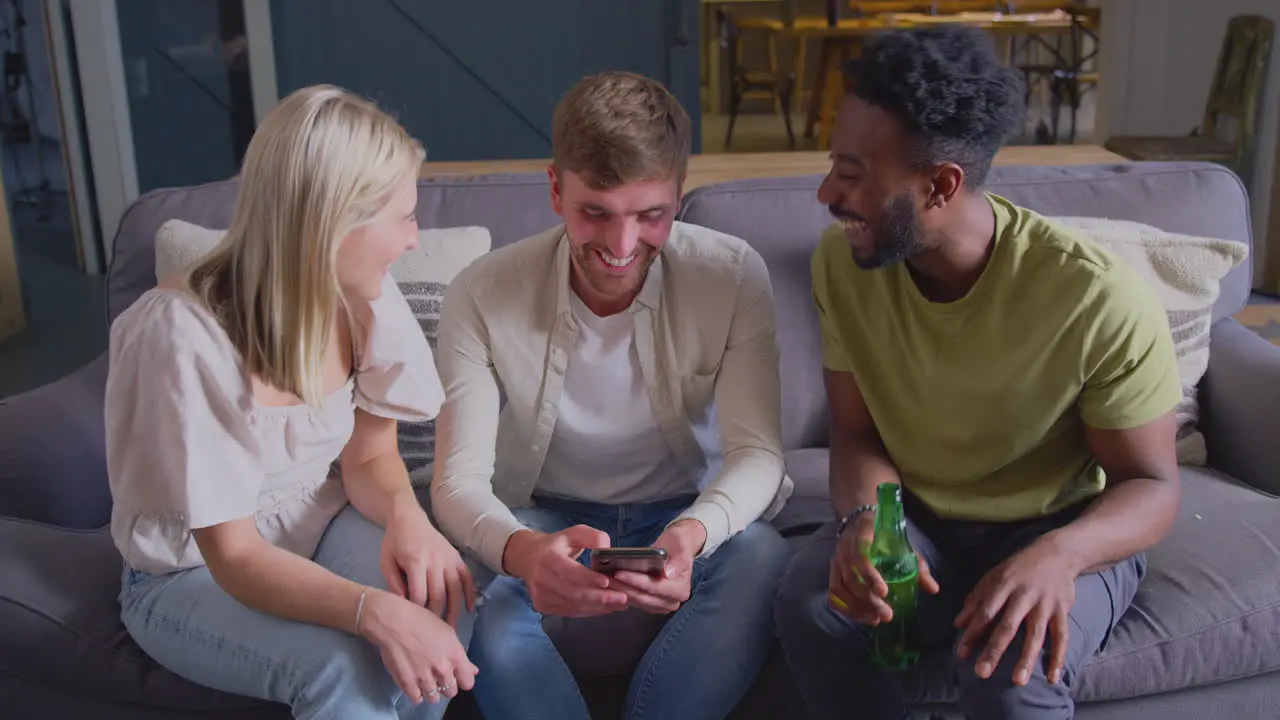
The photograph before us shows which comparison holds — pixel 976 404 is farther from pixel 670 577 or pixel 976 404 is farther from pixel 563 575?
pixel 563 575

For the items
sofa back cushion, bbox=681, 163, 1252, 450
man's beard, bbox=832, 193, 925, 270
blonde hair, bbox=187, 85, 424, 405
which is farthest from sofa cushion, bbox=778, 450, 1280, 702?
blonde hair, bbox=187, 85, 424, 405

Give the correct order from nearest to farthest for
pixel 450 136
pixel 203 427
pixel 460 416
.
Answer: pixel 203 427 → pixel 460 416 → pixel 450 136

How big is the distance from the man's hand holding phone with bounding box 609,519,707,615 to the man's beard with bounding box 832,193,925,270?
1.44 feet

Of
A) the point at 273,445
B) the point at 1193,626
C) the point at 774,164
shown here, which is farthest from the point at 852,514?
the point at 774,164

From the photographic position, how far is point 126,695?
157cm

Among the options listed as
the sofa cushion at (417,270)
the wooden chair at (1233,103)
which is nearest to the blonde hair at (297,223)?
the sofa cushion at (417,270)

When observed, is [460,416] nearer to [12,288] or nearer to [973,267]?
[973,267]

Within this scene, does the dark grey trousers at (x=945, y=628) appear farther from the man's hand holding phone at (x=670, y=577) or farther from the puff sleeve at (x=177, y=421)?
the puff sleeve at (x=177, y=421)

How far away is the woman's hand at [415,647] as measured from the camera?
1374 millimetres

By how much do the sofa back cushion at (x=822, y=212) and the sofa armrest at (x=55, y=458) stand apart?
114 centimetres

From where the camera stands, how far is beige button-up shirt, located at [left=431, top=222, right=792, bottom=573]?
172 centimetres

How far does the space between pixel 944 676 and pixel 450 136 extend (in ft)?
13.7

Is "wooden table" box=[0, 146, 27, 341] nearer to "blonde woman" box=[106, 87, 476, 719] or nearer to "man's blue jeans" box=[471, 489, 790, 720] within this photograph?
"blonde woman" box=[106, 87, 476, 719]

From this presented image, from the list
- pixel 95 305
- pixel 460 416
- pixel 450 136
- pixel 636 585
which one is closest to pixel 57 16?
pixel 95 305
